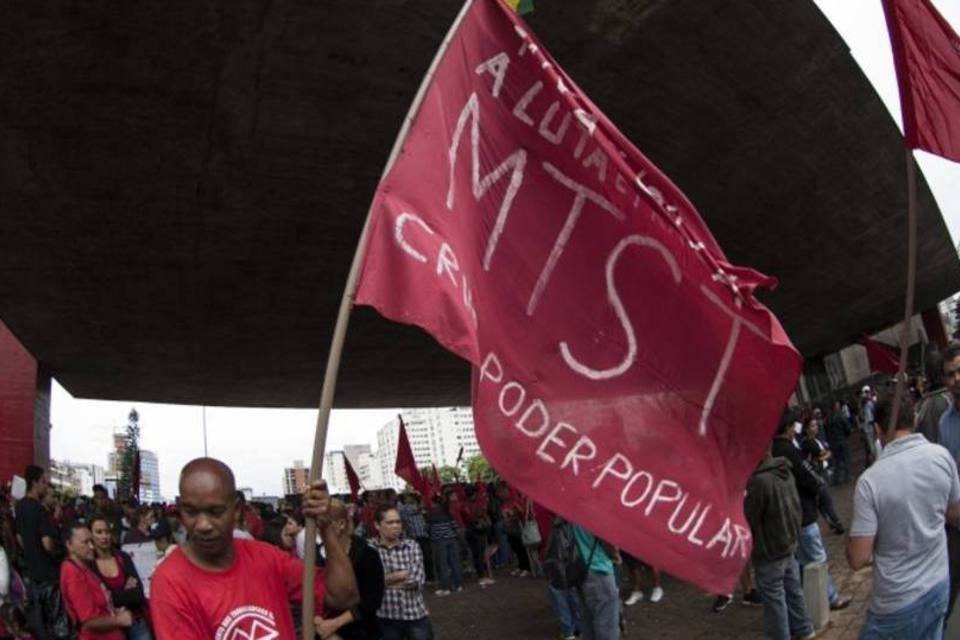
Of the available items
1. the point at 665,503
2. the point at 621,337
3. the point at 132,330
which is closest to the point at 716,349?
the point at 621,337

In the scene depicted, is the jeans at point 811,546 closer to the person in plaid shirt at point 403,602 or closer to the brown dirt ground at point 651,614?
the brown dirt ground at point 651,614

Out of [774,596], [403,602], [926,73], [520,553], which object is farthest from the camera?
[520,553]

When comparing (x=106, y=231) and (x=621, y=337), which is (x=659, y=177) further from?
(x=106, y=231)

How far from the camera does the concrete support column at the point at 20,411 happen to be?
1634 centimetres

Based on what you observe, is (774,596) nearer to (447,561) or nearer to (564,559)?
(564,559)

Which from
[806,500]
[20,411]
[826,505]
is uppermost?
[20,411]

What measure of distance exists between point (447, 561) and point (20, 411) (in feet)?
32.2

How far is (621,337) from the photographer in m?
2.74

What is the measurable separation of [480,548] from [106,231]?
8882 mm

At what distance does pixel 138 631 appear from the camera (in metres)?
5.64

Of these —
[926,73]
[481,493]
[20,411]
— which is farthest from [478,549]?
[926,73]

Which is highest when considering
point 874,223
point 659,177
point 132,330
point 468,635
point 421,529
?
point 874,223

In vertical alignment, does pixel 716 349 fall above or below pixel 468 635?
above

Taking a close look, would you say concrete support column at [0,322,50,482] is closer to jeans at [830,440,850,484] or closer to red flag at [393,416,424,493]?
red flag at [393,416,424,493]
